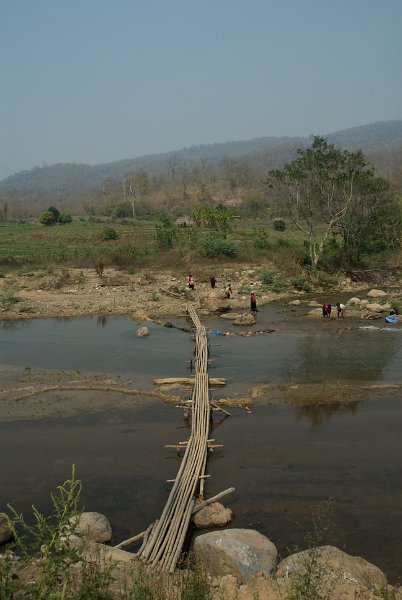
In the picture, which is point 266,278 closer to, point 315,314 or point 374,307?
point 315,314

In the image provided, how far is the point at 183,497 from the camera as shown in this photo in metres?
8.44

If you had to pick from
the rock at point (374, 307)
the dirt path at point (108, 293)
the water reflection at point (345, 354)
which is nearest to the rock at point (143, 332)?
the dirt path at point (108, 293)

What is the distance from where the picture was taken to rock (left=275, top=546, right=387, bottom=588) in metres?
6.45

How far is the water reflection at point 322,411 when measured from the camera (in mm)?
12164

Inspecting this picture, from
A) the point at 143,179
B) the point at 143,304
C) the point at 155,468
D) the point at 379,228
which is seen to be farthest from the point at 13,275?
the point at 143,179

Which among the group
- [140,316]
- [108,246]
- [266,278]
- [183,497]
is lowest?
[183,497]

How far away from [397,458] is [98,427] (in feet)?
20.5

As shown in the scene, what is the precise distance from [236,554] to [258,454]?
387 cm

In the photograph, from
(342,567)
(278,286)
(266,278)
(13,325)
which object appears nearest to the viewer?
(342,567)

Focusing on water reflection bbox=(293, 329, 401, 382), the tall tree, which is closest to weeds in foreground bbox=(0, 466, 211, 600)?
water reflection bbox=(293, 329, 401, 382)

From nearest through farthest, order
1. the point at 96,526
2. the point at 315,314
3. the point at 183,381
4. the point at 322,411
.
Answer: the point at 96,526 < the point at 322,411 < the point at 183,381 < the point at 315,314

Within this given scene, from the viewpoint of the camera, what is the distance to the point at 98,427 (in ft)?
39.3

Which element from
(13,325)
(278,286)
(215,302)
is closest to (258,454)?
(215,302)

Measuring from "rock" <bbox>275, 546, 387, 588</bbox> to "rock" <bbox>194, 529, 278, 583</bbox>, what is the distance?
0.72ft
